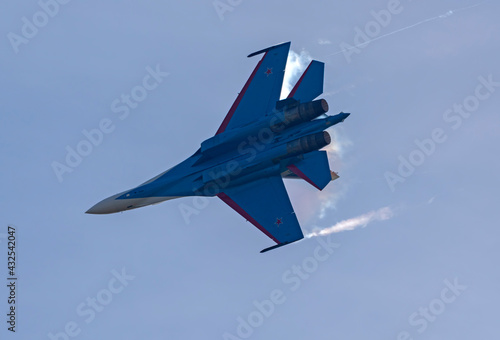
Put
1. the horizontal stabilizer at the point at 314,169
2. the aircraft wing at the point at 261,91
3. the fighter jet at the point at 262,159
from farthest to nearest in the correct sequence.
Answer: the aircraft wing at the point at 261,91, the fighter jet at the point at 262,159, the horizontal stabilizer at the point at 314,169

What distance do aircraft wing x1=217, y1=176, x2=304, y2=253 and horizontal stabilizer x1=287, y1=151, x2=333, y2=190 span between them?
2.22 m

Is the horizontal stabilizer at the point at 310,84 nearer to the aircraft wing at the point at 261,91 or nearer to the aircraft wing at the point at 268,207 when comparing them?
the aircraft wing at the point at 261,91

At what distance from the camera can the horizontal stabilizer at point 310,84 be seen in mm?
56219

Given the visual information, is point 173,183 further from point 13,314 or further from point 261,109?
point 13,314

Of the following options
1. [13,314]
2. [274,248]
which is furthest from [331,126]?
[13,314]

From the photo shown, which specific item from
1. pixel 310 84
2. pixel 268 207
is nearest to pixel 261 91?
pixel 310 84

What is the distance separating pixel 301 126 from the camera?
2172 inches

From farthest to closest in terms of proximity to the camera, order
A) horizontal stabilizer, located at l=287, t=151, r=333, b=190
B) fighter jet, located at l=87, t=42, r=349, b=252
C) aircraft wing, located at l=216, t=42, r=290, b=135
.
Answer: aircraft wing, located at l=216, t=42, r=290, b=135 → fighter jet, located at l=87, t=42, r=349, b=252 → horizontal stabilizer, located at l=287, t=151, r=333, b=190

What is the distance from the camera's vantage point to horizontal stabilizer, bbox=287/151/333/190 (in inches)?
2111

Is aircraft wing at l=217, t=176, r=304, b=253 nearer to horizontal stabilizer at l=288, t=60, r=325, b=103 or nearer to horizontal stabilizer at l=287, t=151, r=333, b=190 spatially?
horizontal stabilizer at l=287, t=151, r=333, b=190

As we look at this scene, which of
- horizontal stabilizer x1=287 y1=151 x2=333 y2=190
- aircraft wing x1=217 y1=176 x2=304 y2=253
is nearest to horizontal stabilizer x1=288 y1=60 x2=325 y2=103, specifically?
horizontal stabilizer x1=287 y1=151 x2=333 y2=190

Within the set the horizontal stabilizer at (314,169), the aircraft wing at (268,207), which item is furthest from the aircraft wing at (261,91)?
the horizontal stabilizer at (314,169)

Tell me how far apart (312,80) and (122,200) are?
1774cm

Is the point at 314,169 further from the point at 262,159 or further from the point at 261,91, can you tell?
the point at 261,91
